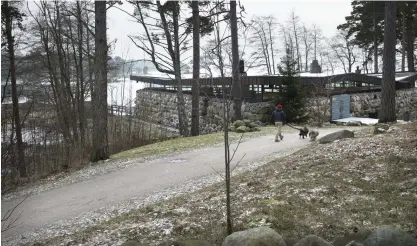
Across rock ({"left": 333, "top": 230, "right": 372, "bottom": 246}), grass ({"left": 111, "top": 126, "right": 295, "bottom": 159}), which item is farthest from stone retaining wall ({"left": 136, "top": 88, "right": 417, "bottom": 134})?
rock ({"left": 333, "top": 230, "right": 372, "bottom": 246})

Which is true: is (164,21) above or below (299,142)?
above

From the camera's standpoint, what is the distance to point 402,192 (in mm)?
5527

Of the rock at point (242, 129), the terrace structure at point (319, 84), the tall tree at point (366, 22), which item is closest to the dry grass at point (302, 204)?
the rock at point (242, 129)

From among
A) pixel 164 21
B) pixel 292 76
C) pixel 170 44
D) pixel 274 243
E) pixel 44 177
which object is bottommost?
pixel 44 177

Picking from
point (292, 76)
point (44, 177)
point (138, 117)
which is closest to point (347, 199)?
point (44, 177)

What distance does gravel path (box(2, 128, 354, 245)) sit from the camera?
20.9 feet

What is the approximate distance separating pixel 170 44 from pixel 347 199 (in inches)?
559

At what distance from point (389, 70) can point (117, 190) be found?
1118cm

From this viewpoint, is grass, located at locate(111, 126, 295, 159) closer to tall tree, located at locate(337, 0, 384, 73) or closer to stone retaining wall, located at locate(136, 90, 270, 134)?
stone retaining wall, located at locate(136, 90, 270, 134)

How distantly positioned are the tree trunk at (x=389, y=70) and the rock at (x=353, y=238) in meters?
11.0

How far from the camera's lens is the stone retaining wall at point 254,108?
19641 mm

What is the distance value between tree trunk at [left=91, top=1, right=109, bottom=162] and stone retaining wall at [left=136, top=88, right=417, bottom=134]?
6347mm

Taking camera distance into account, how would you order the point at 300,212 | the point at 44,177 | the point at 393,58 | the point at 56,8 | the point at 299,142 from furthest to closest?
the point at 56,8 → the point at 393,58 → the point at 299,142 → the point at 44,177 → the point at 300,212

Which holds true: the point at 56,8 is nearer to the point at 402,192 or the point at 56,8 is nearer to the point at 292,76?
the point at 292,76
